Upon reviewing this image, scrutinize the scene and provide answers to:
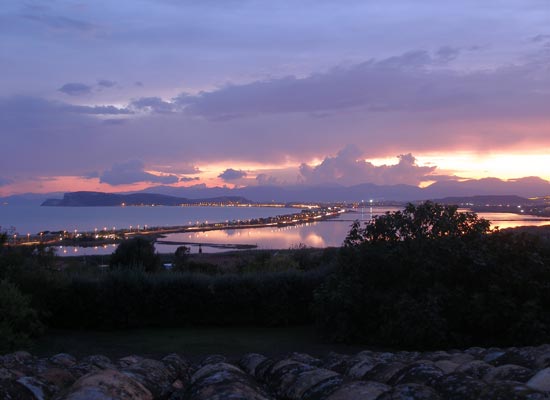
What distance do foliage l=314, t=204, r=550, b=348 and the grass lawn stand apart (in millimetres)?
1062

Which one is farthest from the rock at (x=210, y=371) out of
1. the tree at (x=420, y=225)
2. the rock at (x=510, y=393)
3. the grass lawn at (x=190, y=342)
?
the tree at (x=420, y=225)

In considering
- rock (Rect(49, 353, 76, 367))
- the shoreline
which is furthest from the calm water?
rock (Rect(49, 353, 76, 367))

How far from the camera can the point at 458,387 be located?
321 cm

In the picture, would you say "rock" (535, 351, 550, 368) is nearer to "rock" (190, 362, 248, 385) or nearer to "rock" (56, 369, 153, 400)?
"rock" (190, 362, 248, 385)

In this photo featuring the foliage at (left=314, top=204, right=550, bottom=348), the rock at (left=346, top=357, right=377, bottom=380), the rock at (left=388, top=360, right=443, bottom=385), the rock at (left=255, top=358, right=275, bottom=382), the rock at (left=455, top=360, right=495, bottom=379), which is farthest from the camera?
the foliage at (left=314, top=204, right=550, bottom=348)

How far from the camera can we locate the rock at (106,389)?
2.95 meters

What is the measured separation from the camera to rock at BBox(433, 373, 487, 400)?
308cm

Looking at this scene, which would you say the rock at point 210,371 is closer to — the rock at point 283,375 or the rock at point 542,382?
the rock at point 283,375

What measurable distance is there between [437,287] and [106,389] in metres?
12.1

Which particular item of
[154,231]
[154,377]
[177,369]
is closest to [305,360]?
[177,369]

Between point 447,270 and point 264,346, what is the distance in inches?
205

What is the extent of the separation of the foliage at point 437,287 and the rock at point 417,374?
31.8 ft

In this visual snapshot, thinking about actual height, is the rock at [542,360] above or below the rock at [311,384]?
below

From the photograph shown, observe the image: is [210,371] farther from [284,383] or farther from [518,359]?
[518,359]
